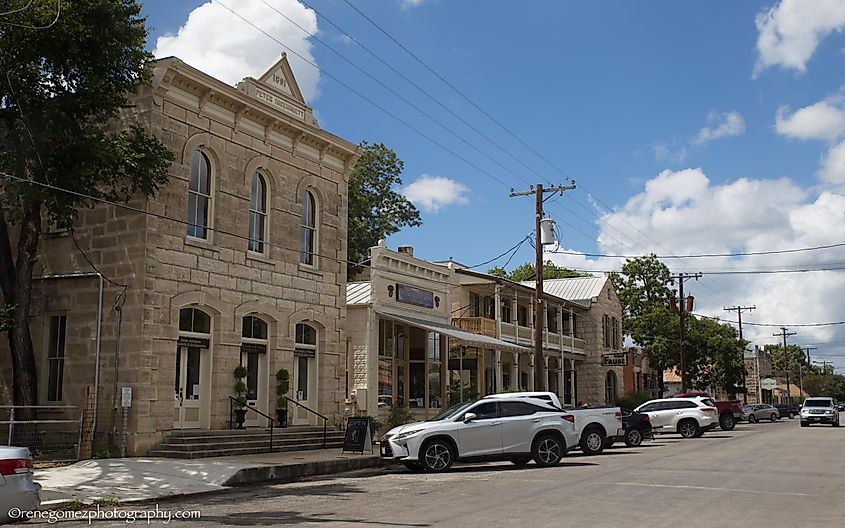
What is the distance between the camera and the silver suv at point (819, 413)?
41.6 meters

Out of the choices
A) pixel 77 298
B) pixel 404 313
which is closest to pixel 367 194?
pixel 404 313

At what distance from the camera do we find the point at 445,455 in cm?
1788

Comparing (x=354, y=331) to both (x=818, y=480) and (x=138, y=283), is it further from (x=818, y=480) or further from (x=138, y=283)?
(x=818, y=480)

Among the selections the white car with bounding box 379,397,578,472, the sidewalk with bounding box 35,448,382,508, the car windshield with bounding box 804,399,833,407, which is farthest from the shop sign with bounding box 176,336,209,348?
the car windshield with bounding box 804,399,833,407

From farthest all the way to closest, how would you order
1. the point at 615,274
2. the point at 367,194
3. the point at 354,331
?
the point at 615,274 → the point at 367,194 → the point at 354,331

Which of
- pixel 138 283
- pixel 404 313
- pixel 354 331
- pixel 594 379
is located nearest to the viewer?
pixel 138 283

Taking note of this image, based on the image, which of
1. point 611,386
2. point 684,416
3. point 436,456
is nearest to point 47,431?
point 436,456

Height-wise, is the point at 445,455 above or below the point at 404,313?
below

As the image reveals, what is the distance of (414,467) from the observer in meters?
18.7

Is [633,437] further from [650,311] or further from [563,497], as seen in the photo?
[650,311]

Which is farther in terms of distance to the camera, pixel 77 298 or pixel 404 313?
pixel 404 313

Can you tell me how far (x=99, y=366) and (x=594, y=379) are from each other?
36753 mm

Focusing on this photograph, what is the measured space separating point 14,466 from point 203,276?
39.9 ft

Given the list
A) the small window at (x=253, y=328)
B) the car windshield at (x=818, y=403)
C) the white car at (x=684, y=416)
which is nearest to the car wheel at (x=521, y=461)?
the small window at (x=253, y=328)
